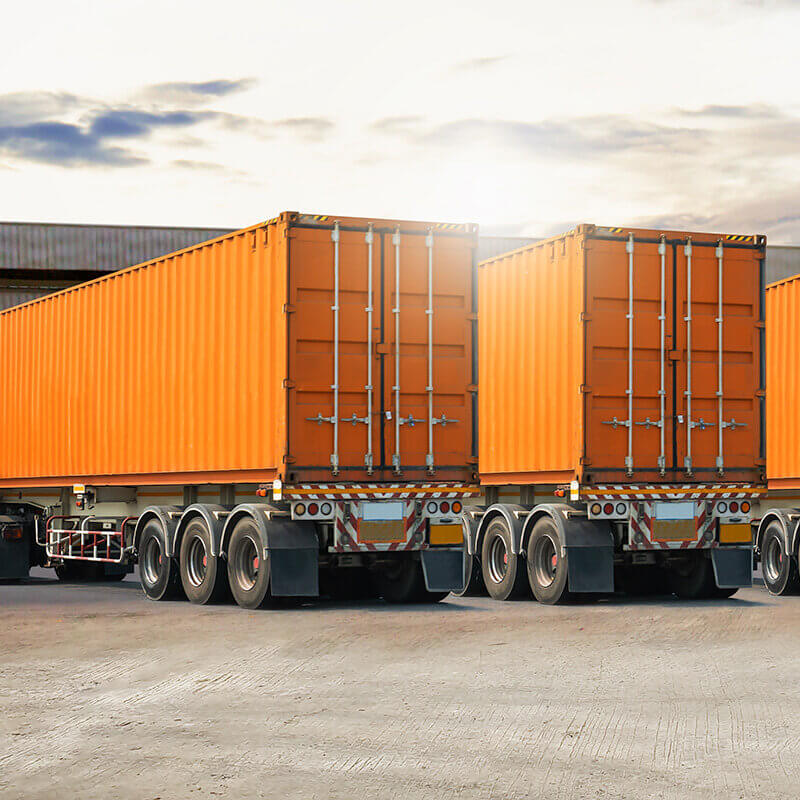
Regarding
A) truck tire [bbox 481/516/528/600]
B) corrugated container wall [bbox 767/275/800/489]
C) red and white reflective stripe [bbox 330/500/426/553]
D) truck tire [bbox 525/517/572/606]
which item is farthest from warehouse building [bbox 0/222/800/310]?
red and white reflective stripe [bbox 330/500/426/553]

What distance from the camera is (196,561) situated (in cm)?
1641

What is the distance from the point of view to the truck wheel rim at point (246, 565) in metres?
15.4

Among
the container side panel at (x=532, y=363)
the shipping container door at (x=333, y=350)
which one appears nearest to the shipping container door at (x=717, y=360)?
the container side panel at (x=532, y=363)

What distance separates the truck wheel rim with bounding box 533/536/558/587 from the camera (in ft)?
53.9

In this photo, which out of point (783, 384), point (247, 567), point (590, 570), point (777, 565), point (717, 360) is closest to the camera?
point (247, 567)

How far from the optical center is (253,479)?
50.9 ft

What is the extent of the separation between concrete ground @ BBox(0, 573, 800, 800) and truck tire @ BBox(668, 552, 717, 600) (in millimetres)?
1900

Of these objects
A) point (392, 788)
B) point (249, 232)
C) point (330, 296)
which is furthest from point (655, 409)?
point (392, 788)

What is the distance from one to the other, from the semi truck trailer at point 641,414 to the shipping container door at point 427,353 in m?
1.32

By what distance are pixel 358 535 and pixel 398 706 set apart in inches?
254

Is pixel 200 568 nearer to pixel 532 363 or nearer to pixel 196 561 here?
pixel 196 561

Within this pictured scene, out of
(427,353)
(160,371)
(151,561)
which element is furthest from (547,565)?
(160,371)

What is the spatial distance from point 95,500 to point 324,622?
660 cm

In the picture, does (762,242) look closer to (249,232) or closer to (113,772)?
(249,232)
